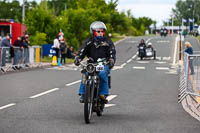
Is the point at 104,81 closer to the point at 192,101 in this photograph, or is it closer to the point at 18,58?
the point at 192,101

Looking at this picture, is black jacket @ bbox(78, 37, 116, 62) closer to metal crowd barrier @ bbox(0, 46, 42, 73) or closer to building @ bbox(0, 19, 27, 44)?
metal crowd barrier @ bbox(0, 46, 42, 73)

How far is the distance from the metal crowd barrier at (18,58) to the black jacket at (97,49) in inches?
548

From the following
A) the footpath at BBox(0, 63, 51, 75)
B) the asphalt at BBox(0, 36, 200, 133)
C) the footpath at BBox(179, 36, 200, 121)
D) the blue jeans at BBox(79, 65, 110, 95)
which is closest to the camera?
the asphalt at BBox(0, 36, 200, 133)

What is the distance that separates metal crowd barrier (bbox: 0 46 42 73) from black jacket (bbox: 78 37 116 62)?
1391 centimetres

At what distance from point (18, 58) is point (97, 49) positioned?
16357mm

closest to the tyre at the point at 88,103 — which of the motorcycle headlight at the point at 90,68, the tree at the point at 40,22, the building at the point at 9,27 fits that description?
the motorcycle headlight at the point at 90,68

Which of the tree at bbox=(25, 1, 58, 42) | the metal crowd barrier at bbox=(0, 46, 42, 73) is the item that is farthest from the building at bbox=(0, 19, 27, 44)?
the metal crowd barrier at bbox=(0, 46, 42, 73)

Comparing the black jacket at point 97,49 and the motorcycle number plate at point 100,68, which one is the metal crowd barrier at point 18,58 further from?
the motorcycle number plate at point 100,68

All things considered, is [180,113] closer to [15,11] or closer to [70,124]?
[70,124]

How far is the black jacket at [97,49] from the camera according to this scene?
30.9 feet

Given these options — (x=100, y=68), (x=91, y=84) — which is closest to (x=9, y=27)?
(x=100, y=68)

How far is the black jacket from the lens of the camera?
9.42 metres

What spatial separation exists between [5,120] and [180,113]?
3.50 m

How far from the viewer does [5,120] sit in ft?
28.9
